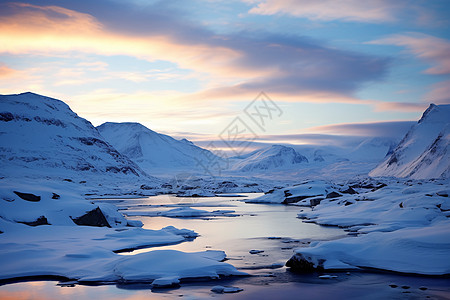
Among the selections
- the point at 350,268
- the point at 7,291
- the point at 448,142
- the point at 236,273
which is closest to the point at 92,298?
the point at 7,291

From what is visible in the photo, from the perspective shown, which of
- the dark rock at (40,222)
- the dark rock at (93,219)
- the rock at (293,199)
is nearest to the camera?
the dark rock at (40,222)

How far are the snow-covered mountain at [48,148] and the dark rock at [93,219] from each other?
118 metres

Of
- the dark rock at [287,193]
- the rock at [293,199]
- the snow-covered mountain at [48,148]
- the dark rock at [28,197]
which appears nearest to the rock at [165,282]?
the dark rock at [28,197]

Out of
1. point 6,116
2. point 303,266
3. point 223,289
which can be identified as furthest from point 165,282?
point 6,116

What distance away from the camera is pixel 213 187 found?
136m

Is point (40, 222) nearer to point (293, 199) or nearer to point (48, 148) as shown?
point (293, 199)

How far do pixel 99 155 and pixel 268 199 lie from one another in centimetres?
13434

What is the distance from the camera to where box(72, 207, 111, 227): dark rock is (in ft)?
95.1

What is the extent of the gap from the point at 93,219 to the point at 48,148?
6077 inches

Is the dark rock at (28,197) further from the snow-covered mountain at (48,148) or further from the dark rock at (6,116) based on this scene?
the dark rock at (6,116)

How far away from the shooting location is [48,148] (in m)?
170

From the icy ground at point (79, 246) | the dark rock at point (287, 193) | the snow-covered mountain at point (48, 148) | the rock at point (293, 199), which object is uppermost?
the snow-covered mountain at point (48, 148)

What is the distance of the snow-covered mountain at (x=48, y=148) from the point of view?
15275cm

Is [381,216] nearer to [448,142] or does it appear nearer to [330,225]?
[330,225]
